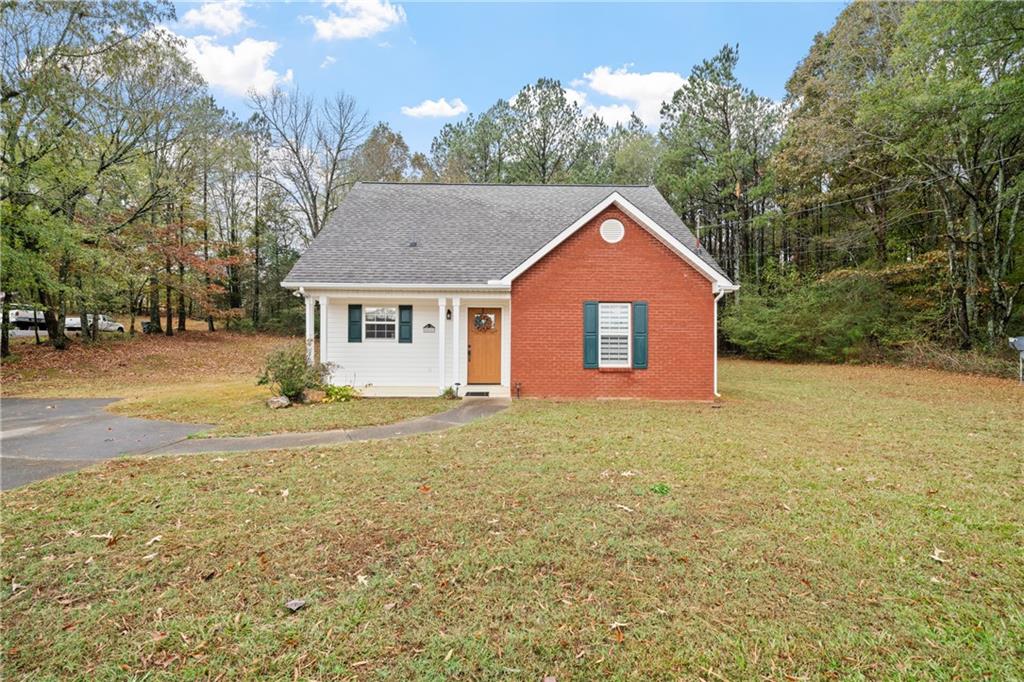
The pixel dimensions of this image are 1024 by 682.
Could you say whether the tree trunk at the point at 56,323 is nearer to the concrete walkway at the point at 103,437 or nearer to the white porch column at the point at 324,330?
the concrete walkway at the point at 103,437

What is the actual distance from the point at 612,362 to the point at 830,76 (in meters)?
19.0

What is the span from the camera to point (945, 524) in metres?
4.16

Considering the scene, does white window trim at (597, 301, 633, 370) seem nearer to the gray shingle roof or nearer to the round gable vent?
the round gable vent

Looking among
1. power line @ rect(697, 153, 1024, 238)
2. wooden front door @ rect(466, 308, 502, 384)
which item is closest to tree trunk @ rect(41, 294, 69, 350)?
wooden front door @ rect(466, 308, 502, 384)

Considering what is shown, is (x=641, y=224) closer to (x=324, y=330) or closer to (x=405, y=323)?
(x=405, y=323)

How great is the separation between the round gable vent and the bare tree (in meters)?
24.1

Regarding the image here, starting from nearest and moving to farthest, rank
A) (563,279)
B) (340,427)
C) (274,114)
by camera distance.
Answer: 1. (340,427)
2. (563,279)
3. (274,114)

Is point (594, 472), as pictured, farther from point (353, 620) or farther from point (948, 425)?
point (948, 425)

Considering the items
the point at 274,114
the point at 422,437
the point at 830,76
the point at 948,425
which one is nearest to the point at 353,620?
the point at 422,437

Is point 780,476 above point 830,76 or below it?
below

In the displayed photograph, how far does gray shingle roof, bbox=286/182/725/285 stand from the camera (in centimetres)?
1215

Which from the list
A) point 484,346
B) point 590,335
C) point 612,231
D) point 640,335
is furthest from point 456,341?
point 612,231

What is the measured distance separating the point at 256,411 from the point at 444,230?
732 cm

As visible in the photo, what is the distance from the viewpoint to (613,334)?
11.7 m
